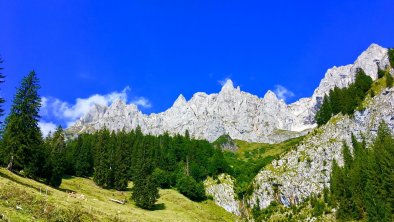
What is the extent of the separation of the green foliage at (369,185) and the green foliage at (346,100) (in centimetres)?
1829

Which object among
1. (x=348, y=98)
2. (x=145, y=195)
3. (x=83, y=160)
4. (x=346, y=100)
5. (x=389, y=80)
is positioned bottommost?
(x=145, y=195)

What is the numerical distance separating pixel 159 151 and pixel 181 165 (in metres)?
11.5

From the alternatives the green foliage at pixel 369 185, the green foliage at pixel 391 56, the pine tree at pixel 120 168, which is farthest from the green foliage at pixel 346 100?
the pine tree at pixel 120 168

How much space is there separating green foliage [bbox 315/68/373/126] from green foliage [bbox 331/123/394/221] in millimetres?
18294

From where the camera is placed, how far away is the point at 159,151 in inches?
5782

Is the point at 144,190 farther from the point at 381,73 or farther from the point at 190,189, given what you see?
the point at 381,73

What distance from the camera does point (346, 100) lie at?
126438 mm

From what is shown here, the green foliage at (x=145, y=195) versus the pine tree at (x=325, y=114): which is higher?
the pine tree at (x=325, y=114)

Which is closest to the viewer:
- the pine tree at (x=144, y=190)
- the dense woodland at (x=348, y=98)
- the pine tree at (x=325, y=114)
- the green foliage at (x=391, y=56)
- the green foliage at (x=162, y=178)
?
the pine tree at (x=144, y=190)

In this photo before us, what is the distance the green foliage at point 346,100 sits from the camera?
12331 centimetres

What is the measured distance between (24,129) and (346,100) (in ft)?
356

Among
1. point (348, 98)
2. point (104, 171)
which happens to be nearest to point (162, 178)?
point (104, 171)

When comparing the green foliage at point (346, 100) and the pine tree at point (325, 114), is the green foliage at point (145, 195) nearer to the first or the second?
the green foliage at point (346, 100)

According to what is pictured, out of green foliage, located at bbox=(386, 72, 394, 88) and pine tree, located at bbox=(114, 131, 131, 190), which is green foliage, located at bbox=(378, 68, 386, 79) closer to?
green foliage, located at bbox=(386, 72, 394, 88)
